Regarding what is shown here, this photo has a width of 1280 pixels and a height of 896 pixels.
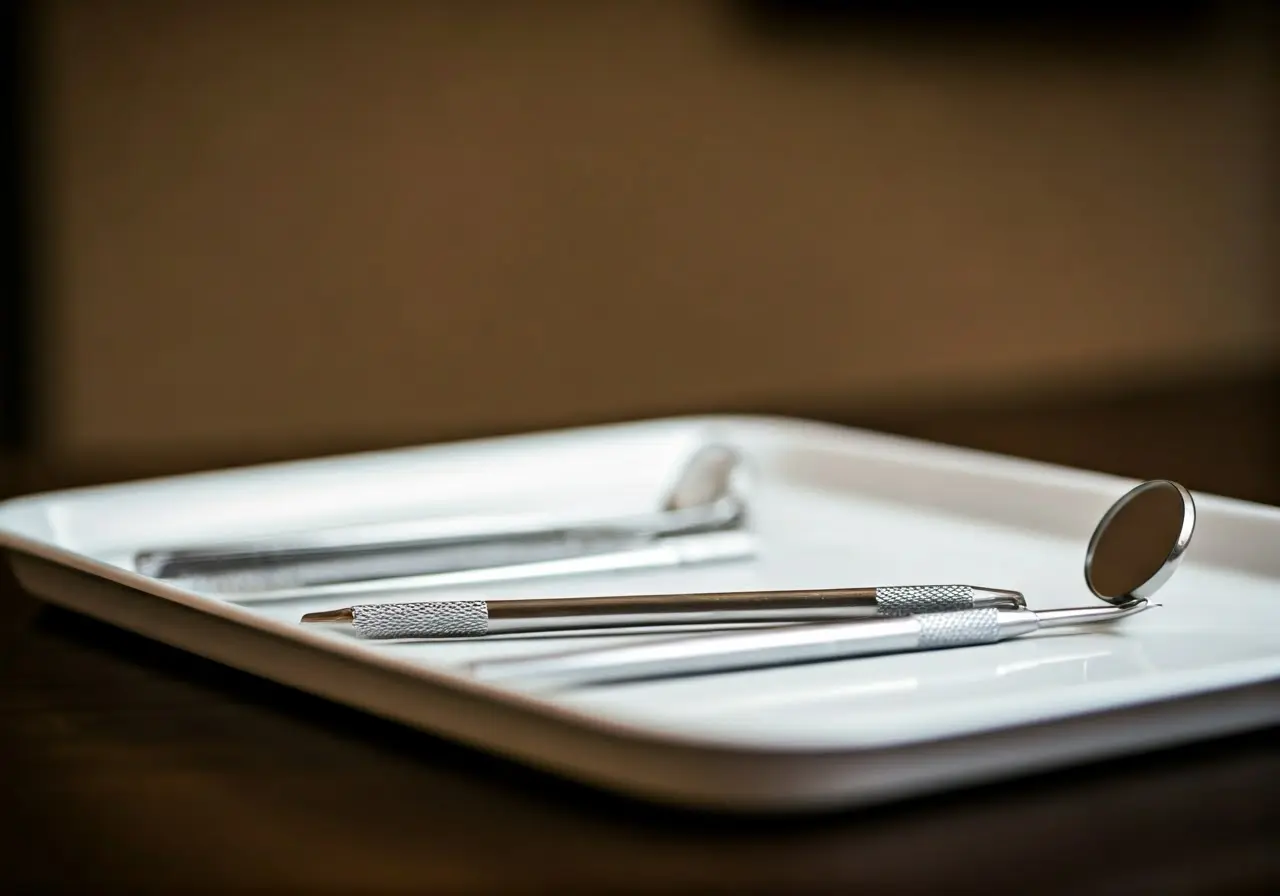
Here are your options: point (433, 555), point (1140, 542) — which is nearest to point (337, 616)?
point (433, 555)

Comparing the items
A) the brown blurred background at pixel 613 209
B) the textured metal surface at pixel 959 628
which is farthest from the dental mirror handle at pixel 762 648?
the brown blurred background at pixel 613 209

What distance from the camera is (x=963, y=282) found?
9.23 ft

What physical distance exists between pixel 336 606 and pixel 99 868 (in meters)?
0.20

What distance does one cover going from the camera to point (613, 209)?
2469 millimetres

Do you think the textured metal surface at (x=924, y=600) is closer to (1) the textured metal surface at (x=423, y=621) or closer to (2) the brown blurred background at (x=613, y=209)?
(1) the textured metal surface at (x=423, y=621)

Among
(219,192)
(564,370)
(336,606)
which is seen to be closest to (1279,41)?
(564,370)

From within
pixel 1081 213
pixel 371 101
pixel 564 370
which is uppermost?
pixel 371 101

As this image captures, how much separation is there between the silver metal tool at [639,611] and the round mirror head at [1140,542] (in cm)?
7

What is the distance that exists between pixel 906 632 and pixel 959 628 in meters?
0.02

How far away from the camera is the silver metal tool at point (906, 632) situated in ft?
1.28

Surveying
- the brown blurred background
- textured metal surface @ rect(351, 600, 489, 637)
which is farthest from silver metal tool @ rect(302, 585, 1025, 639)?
the brown blurred background

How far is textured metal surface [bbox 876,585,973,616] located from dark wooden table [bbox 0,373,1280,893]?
83mm

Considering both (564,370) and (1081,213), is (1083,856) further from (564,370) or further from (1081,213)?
(1081,213)

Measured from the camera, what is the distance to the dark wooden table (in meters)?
0.32
